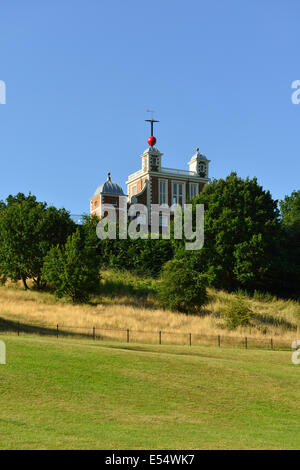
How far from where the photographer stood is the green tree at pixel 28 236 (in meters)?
58.2

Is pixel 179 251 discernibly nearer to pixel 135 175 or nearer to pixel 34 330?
pixel 135 175

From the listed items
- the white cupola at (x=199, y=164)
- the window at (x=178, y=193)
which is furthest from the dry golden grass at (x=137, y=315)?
the white cupola at (x=199, y=164)

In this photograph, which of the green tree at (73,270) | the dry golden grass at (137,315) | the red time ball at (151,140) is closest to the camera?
the dry golden grass at (137,315)

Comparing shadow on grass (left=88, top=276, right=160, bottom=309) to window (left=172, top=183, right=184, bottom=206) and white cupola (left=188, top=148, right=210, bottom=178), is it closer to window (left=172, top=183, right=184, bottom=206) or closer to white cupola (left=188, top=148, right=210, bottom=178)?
window (left=172, top=183, right=184, bottom=206)

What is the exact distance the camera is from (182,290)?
171 ft

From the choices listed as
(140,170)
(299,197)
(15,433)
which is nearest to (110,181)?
(140,170)

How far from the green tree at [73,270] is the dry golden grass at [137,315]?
1450mm

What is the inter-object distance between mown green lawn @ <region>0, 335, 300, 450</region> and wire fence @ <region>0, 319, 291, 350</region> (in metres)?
7.09

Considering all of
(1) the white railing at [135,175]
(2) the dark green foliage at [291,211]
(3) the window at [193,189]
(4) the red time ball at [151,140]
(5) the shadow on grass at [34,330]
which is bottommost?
(5) the shadow on grass at [34,330]

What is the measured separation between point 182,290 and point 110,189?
32815 mm

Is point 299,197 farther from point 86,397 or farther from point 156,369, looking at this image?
point 86,397

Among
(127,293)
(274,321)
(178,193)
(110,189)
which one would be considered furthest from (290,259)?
(110,189)

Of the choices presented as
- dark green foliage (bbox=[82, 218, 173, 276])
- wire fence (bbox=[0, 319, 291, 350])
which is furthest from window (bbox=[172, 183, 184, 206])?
wire fence (bbox=[0, 319, 291, 350])

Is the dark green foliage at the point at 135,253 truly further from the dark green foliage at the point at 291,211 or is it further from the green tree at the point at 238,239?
the dark green foliage at the point at 291,211
